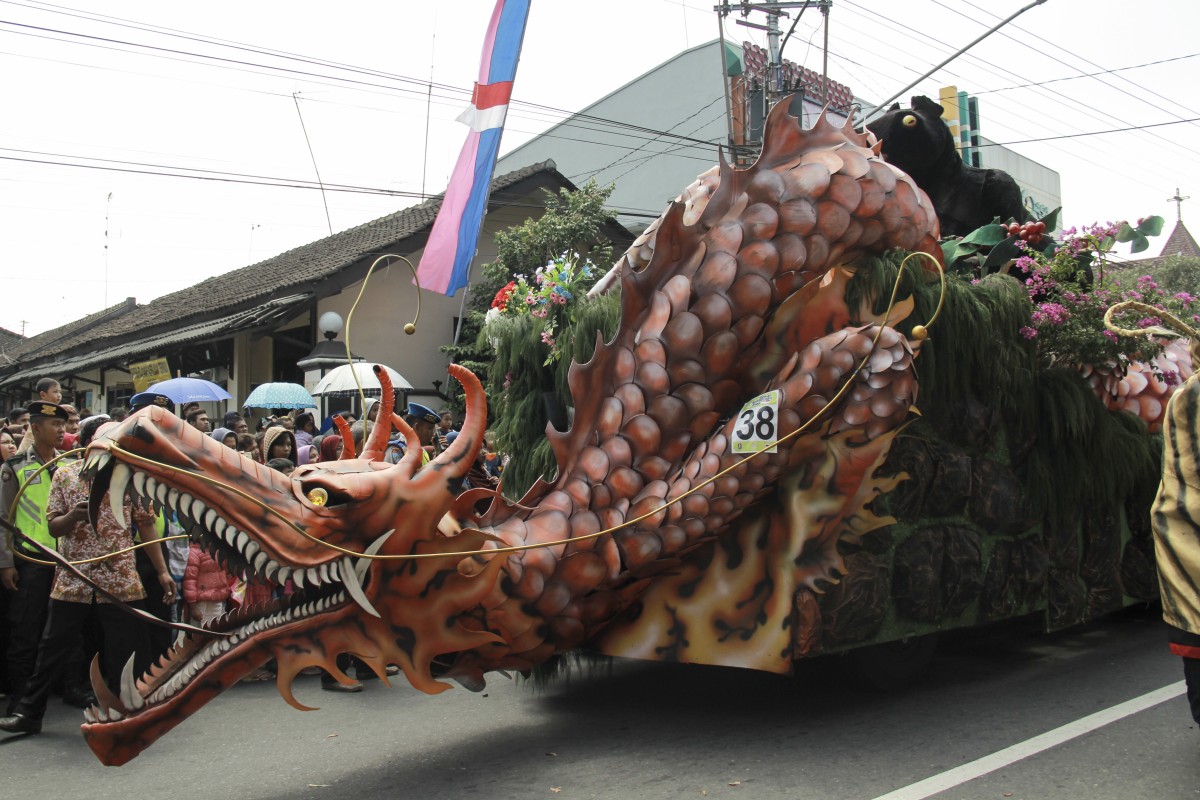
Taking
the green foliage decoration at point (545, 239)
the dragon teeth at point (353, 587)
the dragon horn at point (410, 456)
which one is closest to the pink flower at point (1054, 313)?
the dragon horn at point (410, 456)

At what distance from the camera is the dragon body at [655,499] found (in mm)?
3852

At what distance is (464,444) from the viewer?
4180 millimetres

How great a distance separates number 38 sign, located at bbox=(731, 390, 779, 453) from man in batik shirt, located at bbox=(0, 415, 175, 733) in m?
3.07

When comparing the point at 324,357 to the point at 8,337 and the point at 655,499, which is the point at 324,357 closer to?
the point at 655,499

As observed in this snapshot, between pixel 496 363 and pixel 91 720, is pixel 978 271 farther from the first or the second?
pixel 91 720

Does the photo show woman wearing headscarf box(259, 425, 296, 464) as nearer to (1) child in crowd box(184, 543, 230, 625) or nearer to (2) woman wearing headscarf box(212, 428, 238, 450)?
(2) woman wearing headscarf box(212, 428, 238, 450)

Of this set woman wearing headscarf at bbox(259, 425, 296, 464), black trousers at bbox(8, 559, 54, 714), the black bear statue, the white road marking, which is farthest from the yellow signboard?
the white road marking

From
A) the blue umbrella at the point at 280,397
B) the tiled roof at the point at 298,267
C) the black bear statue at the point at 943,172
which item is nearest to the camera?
the black bear statue at the point at 943,172

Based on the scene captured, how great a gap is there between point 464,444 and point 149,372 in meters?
13.2

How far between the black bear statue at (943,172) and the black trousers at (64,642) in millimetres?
5758

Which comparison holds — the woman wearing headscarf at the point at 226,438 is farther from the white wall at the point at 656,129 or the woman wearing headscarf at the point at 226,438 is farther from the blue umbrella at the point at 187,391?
the white wall at the point at 656,129

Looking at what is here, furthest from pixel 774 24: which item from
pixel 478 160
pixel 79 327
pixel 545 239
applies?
pixel 79 327

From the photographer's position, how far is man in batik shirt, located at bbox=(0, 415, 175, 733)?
5121 millimetres

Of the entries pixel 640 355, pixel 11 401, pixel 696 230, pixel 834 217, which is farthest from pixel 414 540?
pixel 11 401
